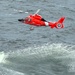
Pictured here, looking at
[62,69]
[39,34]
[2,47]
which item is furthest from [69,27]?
[62,69]

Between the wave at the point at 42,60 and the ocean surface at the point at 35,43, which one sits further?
the ocean surface at the point at 35,43

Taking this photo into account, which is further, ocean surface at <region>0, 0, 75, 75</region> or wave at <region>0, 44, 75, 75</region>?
ocean surface at <region>0, 0, 75, 75</region>

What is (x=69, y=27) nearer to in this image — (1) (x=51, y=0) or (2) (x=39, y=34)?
(2) (x=39, y=34)

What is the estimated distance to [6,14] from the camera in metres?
84.5

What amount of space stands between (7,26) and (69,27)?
42.2 feet

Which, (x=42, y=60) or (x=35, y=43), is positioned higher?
(x=42, y=60)

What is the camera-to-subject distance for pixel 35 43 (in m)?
67.9

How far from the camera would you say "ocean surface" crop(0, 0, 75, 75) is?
5500 centimetres

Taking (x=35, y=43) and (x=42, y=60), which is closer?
(x=42, y=60)

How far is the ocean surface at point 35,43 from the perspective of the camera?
55000 millimetres

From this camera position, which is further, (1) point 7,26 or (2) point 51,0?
(2) point 51,0

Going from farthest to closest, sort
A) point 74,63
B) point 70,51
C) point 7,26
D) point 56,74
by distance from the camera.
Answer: point 7,26 < point 70,51 < point 74,63 < point 56,74

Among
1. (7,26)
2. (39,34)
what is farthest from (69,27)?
(7,26)

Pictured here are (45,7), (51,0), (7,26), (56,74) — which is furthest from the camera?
(51,0)
